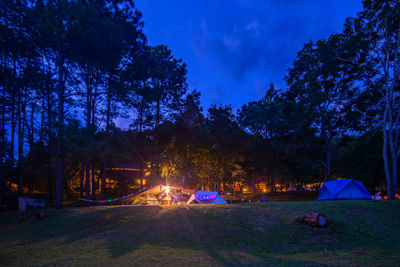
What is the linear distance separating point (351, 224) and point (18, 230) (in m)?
16.4

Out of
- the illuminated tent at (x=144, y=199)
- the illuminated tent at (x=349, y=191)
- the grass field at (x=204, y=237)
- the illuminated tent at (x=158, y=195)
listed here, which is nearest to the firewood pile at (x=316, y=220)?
the grass field at (x=204, y=237)

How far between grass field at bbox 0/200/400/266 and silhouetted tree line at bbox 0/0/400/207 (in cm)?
493

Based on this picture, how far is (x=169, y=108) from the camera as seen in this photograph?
28.7m

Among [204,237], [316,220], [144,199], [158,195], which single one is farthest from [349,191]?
[144,199]

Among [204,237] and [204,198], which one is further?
[204,198]

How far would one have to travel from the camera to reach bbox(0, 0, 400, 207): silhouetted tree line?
15.6 meters

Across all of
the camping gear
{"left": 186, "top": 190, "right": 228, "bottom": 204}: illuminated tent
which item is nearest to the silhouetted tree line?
the camping gear

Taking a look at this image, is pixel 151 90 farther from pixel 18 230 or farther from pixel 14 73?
pixel 18 230

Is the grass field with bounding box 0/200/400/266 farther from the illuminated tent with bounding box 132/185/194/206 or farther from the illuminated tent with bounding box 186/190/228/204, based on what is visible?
the illuminated tent with bounding box 132/185/194/206

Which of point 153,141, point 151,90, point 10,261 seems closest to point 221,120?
point 153,141

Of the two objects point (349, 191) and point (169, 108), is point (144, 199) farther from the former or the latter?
point (349, 191)

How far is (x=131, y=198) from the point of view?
21.8 m

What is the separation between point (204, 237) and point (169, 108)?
20361 millimetres

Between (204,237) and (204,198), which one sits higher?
(204,198)
